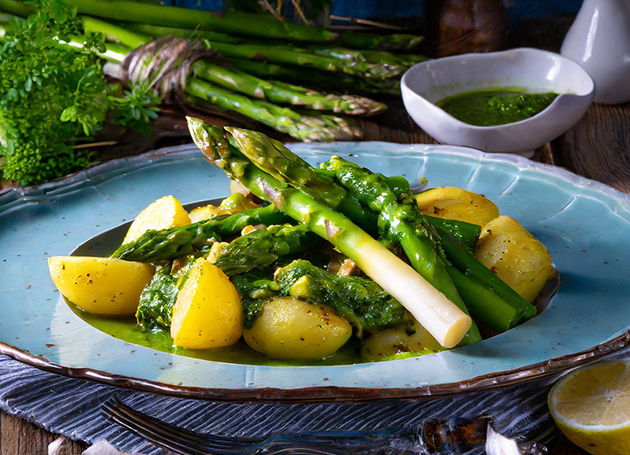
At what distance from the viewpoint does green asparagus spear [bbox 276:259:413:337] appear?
1963 mm

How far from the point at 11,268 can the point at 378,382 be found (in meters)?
1.45

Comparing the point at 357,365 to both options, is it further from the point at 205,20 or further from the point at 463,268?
the point at 205,20

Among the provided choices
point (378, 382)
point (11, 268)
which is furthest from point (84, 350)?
point (378, 382)

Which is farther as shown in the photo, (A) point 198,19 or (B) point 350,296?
(A) point 198,19

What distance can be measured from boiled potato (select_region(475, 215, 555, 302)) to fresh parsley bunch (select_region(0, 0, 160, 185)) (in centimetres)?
220

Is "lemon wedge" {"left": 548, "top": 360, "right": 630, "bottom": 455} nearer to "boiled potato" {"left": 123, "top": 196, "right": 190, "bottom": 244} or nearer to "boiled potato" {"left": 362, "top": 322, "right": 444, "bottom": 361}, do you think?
"boiled potato" {"left": 362, "top": 322, "right": 444, "bottom": 361}

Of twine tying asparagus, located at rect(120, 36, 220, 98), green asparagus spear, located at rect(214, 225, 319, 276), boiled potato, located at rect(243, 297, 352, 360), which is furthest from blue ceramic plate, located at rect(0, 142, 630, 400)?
twine tying asparagus, located at rect(120, 36, 220, 98)

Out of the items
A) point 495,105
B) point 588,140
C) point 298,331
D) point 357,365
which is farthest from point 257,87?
point 357,365

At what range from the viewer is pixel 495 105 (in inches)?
144

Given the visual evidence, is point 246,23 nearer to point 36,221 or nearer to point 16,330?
point 36,221

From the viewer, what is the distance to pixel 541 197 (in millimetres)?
2691

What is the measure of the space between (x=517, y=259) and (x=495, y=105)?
1.76 m

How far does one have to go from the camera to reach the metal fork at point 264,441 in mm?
1613

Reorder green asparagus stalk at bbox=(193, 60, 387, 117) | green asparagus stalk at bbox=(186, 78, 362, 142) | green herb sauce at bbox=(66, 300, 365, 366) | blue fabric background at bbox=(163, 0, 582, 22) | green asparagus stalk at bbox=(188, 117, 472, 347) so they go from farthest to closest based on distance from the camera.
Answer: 1. blue fabric background at bbox=(163, 0, 582, 22)
2. green asparagus stalk at bbox=(193, 60, 387, 117)
3. green asparagus stalk at bbox=(186, 78, 362, 142)
4. green herb sauce at bbox=(66, 300, 365, 366)
5. green asparagus stalk at bbox=(188, 117, 472, 347)
